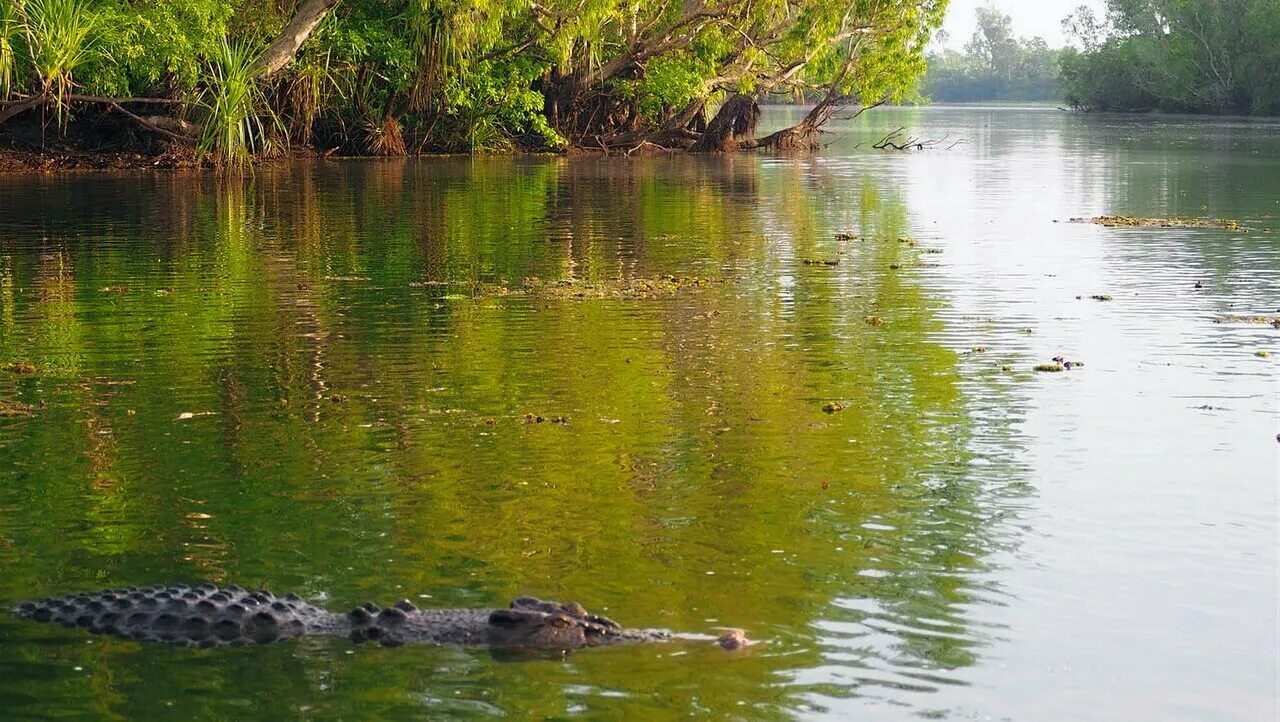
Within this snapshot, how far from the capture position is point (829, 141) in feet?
182

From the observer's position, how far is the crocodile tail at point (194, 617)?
5758mm

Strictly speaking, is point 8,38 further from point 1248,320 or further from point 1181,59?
point 1181,59

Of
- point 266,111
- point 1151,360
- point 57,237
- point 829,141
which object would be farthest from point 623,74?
point 1151,360

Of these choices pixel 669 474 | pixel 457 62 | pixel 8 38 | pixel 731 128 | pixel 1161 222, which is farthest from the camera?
pixel 731 128

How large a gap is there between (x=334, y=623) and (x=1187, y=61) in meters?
87.4

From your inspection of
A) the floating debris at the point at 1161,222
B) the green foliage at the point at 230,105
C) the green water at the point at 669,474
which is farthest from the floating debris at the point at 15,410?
the green foliage at the point at 230,105

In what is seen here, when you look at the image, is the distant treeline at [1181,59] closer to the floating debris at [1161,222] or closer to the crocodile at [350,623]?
the floating debris at [1161,222]

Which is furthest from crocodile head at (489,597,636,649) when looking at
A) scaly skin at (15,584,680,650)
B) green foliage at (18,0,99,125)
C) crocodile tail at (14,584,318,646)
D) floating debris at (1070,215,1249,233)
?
green foliage at (18,0,99,125)

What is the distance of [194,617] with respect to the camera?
575 cm

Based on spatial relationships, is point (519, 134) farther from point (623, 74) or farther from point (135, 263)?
point (135, 263)

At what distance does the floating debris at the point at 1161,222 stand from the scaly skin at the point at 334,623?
57.1 feet

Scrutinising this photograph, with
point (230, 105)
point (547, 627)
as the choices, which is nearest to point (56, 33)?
point (230, 105)

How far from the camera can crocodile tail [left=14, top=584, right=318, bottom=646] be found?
576 centimetres

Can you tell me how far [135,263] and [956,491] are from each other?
35.9ft
